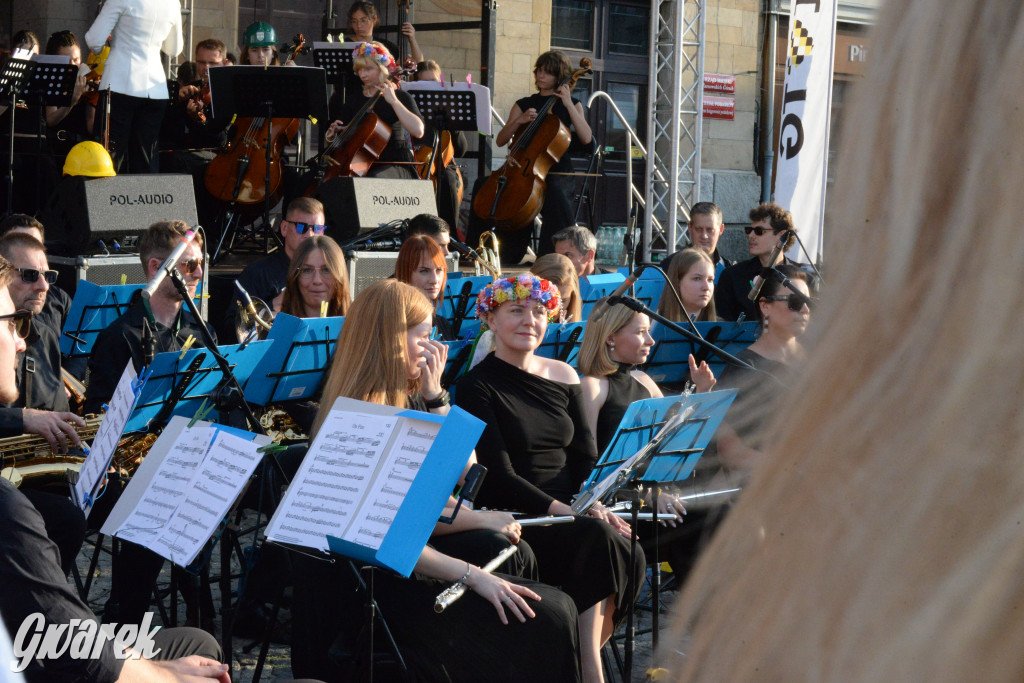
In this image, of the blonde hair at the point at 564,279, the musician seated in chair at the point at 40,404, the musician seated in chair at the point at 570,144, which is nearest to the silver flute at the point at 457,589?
the musician seated in chair at the point at 40,404

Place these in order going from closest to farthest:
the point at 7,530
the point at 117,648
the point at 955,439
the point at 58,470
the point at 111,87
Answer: the point at 955,439 < the point at 7,530 < the point at 117,648 < the point at 58,470 < the point at 111,87

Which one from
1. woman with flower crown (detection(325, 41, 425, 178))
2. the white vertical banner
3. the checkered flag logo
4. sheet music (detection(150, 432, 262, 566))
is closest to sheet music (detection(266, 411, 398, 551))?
sheet music (detection(150, 432, 262, 566))

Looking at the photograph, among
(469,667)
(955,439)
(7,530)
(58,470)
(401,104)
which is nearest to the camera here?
(955,439)

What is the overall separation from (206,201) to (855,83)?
9.84m

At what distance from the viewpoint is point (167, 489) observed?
3.59 m

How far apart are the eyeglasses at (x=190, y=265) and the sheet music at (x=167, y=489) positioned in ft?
6.53

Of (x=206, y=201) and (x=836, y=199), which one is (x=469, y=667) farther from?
(x=206, y=201)

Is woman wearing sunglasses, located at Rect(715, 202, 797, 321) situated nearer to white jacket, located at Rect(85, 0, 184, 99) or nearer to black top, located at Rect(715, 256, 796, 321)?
black top, located at Rect(715, 256, 796, 321)

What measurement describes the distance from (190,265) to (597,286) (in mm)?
2884

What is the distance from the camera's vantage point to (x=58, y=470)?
4531 millimetres

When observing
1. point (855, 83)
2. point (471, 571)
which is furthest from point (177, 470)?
point (855, 83)

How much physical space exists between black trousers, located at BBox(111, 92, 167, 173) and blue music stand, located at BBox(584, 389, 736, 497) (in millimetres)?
5958

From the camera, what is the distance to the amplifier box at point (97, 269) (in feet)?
22.9

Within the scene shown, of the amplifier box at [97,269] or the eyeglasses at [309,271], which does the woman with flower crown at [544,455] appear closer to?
the eyeglasses at [309,271]
